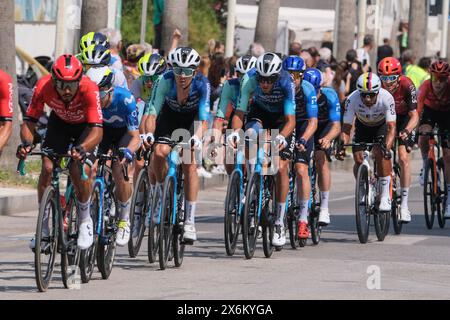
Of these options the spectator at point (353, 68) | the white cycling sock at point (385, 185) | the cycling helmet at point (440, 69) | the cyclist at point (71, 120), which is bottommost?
the white cycling sock at point (385, 185)

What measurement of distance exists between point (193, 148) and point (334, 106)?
10.4 feet

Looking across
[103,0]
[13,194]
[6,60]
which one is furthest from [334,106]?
[103,0]

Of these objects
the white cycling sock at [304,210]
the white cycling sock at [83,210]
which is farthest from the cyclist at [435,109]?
the white cycling sock at [83,210]

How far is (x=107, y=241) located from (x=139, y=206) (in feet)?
4.72

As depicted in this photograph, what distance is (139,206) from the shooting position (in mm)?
14422

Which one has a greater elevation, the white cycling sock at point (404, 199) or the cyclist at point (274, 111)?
the cyclist at point (274, 111)

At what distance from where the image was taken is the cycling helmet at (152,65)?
16812 millimetres

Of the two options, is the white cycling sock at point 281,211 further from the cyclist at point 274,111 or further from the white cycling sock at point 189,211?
the white cycling sock at point 189,211

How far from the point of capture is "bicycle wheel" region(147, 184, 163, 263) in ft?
44.5

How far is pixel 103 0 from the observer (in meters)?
23.0

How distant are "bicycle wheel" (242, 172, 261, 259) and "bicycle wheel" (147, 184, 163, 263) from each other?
99 cm

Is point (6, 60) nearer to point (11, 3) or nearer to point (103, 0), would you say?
point (11, 3)

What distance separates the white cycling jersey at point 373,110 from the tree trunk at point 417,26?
27.9 m

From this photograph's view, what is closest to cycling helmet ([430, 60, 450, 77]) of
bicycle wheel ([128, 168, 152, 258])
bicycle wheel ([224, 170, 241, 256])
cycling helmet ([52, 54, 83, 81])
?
bicycle wheel ([224, 170, 241, 256])
